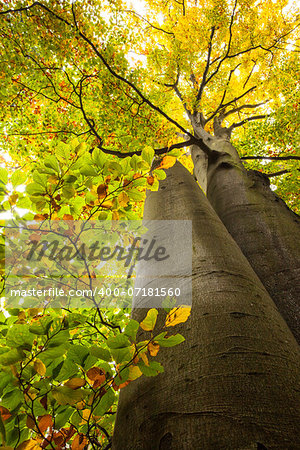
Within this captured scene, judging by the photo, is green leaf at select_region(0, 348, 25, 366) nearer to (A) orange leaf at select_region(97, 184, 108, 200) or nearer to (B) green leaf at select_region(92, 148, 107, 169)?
(A) orange leaf at select_region(97, 184, 108, 200)

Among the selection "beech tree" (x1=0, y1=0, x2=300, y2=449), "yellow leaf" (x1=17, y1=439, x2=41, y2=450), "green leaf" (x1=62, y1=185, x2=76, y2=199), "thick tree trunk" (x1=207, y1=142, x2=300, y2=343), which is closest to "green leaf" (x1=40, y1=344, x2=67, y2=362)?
"beech tree" (x1=0, y1=0, x2=300, y2=449)

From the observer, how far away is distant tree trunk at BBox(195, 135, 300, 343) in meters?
1.42

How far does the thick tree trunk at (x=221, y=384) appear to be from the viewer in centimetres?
60

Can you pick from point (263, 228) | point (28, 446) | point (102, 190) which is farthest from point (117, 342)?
point (263, 228)

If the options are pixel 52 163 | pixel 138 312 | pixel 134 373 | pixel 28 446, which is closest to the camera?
pixel 28 446

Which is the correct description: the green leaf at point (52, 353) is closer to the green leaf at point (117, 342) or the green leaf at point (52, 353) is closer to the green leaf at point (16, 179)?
the green leaf at point (117, 342)

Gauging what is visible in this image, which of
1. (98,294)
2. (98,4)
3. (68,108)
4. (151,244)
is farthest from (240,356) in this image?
(98,4)

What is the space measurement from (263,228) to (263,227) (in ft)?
0.04

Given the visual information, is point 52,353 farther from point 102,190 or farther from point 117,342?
point 102,190

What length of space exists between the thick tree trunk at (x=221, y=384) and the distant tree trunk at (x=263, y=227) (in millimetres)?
373

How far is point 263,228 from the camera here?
1.88 meters

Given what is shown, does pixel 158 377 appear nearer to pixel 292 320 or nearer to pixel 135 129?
pixel 292 320

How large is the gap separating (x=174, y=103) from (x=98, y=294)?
6740mm

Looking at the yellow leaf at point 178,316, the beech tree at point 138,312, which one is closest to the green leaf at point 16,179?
the beech tree at point 138,312
